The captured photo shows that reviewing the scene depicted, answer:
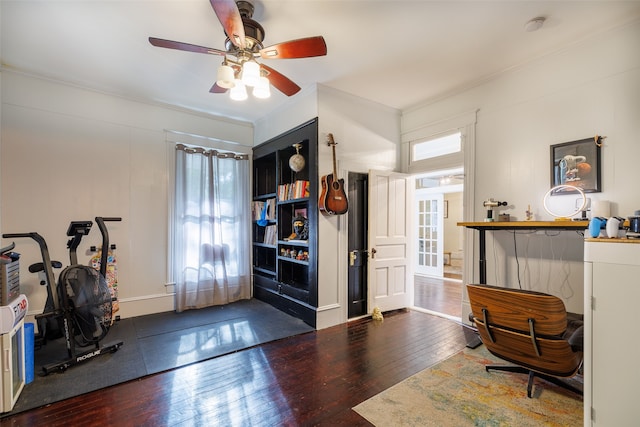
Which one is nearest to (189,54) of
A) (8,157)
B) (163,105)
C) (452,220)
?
(163,105)

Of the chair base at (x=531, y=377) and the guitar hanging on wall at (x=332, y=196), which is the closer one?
the chair base at (x=531, y=377)

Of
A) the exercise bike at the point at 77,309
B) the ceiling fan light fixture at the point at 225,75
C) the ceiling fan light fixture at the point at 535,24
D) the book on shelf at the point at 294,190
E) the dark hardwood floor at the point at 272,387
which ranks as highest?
the ceiling fan light fixture at the point at 535,24

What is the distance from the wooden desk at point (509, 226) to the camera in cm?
Answer: 230

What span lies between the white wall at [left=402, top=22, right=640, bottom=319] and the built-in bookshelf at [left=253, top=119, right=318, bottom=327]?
6.35ft

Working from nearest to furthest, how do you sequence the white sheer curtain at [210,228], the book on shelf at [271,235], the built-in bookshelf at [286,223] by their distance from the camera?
1. the built-in bookshelf at [286,223]
2. the white sheer curtain at [210,228]
3. the book on shelf at [271,235]

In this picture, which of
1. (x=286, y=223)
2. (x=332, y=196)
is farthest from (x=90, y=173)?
(x=332, y=196)

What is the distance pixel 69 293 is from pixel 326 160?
2837 millimetres

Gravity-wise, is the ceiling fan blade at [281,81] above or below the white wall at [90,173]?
above

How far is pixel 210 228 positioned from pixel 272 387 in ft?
8.75

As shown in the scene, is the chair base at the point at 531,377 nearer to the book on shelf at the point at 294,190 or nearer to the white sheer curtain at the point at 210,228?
the book on shelf at the point at 294,190

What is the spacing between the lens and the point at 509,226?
107 inches

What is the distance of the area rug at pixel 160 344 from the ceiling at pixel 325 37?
9.60ft

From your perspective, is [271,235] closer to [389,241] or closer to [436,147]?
[389,241]

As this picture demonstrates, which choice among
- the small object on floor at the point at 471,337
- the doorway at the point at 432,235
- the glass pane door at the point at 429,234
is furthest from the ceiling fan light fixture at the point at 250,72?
the glass pane door at the point at 429,234
